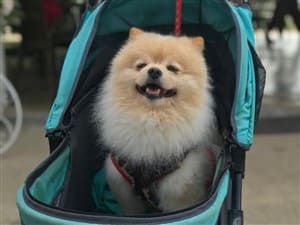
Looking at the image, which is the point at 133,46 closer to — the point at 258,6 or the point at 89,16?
the point at 89,16

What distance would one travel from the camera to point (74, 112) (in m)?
3.42

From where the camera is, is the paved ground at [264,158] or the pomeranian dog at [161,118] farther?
the paved ground at [264,158]

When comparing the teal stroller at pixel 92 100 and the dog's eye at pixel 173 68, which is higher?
the dog's eye at pixel 173 68

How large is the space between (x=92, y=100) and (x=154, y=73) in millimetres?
838

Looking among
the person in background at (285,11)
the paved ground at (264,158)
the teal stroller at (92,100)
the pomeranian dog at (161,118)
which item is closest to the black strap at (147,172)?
the pomeranian dog at (161,118)

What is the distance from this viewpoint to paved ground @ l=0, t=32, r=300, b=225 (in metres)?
4.49

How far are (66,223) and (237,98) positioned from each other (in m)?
1.06

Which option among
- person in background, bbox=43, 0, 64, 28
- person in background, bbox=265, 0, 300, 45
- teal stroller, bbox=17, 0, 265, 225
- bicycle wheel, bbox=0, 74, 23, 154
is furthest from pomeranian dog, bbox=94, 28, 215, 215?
person in background, bbox=265, 0, 300, 45

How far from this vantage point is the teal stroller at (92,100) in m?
2.51

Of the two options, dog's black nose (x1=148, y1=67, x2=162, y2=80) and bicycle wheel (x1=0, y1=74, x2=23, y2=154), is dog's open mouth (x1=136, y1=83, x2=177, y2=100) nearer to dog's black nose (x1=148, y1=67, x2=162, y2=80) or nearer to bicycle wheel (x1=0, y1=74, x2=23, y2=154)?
dog's black nose (x1=148, y1=67, x2=162, y2=80)

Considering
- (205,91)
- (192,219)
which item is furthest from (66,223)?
(205,91)

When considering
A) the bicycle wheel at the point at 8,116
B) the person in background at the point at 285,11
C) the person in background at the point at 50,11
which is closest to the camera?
the bicycle wheel at the point at 8,116

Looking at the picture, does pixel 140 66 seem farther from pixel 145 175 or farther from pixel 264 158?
pixel 264 158

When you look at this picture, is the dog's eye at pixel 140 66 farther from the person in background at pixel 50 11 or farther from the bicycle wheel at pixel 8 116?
the person in background at pixel 50 11
